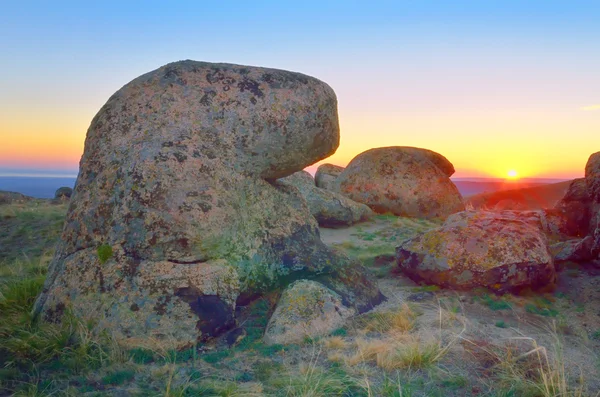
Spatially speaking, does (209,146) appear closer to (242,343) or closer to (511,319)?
(242,343)

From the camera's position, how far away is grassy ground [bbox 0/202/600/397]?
4.72m

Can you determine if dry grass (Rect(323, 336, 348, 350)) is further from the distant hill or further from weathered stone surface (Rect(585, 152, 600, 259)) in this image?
the distant hill

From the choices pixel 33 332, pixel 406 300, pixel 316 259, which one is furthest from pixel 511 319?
pixel 33 332

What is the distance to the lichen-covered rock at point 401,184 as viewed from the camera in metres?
20.2

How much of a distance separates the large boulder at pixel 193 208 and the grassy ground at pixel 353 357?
369mm

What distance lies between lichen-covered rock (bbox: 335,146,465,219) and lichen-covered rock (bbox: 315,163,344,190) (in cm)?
312

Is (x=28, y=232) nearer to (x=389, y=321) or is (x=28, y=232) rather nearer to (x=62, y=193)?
(x=389, y=321)

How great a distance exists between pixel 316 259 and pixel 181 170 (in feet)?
7.70

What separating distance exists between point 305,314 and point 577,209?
8554 millimetres

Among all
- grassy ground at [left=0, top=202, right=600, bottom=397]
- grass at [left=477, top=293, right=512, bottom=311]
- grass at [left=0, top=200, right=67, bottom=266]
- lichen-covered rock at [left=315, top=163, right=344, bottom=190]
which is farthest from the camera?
lichen-covered rock at [left=315, top=163, right=344, bottom=190]

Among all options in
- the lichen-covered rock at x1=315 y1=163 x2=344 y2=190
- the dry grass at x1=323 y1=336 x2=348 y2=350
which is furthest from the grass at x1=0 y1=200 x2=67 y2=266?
the lichen-covered rock at x1=315 y1=163 x2=344 y2=190

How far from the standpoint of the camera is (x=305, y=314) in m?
6.52

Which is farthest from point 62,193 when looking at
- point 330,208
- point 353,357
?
point 353,357

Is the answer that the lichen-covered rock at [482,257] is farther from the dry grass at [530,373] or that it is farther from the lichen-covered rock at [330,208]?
the lichen-covered rock at [330,208]
